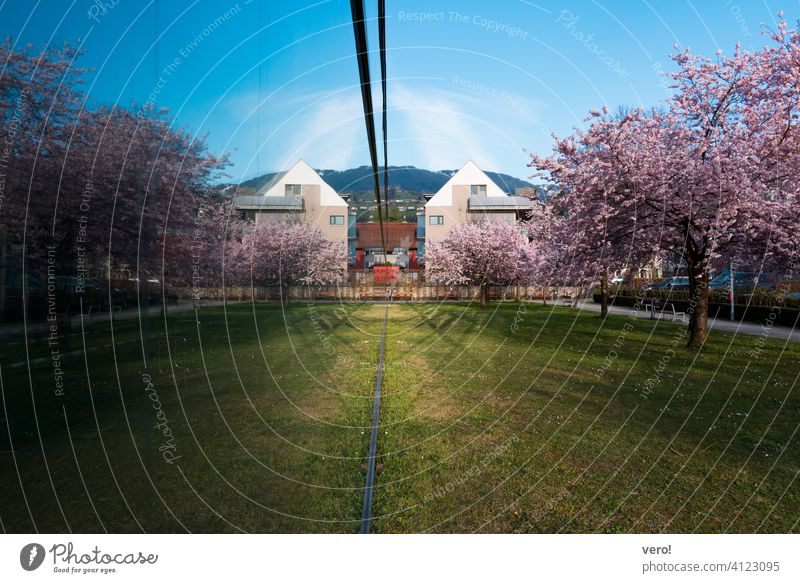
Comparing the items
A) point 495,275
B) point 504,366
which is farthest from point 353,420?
point 495,275

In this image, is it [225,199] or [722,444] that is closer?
[225,199]

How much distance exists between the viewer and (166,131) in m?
2.59

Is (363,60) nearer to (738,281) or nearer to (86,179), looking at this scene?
(86,179)

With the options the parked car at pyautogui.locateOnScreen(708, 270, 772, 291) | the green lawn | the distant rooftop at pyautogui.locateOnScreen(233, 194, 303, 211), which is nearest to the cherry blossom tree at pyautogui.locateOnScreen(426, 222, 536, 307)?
the parked car at pyautogui.locateOnScreen(708, 270, 772, 291)

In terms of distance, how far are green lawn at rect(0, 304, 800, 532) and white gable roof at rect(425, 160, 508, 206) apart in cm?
3359

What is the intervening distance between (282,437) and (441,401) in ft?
8.54

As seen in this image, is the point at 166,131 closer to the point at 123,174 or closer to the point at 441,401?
the point at 123,174

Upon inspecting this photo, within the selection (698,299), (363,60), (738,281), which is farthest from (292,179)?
(738,281)

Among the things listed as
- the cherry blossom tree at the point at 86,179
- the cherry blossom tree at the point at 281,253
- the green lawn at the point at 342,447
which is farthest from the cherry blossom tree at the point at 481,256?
the cherry blossom tree at the point at 86,179

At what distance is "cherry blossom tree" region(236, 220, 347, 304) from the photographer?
4.03 m

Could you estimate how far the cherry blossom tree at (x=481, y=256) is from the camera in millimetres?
35438
